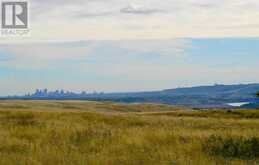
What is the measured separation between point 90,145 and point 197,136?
402cm

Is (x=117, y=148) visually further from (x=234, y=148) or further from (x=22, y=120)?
(x=22, y=120)

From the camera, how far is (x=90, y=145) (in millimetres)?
13000

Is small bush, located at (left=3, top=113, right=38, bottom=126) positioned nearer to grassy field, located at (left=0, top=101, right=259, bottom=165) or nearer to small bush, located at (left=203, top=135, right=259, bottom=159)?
grassy field, located at (left=0, top=101, right=259, bottom=165)

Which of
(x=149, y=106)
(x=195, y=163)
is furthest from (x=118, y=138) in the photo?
(x=149, y=106)

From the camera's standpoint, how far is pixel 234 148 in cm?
1230

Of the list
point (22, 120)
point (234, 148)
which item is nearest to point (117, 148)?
point (234, 148)

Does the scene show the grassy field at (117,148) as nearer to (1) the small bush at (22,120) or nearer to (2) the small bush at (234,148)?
(2) the small bush at (234,148)

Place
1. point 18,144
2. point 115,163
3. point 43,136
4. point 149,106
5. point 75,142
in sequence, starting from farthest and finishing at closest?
point 149,106, point 43,136, point 75,142, point 18,144, point 115,163

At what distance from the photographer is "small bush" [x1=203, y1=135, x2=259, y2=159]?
12134 mm

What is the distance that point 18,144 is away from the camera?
13.0m

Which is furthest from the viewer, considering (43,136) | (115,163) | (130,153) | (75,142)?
(43,136)

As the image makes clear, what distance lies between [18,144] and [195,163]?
4998 millimetres

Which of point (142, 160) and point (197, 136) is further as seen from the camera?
point (197, 136)

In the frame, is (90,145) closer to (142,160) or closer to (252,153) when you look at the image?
(142,160)
